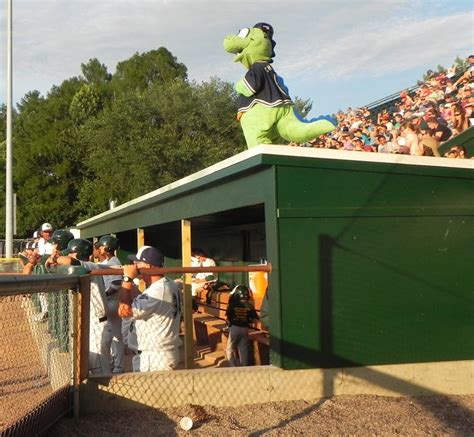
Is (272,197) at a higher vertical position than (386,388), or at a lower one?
higher

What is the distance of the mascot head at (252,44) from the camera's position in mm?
7555

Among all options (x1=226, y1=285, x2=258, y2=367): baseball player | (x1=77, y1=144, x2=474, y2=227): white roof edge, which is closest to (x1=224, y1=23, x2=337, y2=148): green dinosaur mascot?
(x1=77, y1=144, x2=474, y2=227): white roof edge

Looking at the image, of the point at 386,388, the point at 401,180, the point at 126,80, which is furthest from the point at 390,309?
the point at 126,80

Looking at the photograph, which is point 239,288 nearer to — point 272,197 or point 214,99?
point 272,197

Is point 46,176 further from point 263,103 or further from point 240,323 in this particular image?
point 240,323

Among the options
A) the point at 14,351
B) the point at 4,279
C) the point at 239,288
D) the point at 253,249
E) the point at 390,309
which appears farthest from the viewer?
the point at 253,249

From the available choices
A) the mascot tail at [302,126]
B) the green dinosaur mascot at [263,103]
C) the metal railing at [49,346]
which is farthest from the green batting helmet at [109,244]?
the mascot tail at [302,126]

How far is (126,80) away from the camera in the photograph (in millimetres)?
49969

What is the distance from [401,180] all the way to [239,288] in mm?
2435

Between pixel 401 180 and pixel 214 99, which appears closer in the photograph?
pixel 401 180

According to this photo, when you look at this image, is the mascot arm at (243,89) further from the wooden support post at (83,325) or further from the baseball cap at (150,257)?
the wooden support post at (83,325)

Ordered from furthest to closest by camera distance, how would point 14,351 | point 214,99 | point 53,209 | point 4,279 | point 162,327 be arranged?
point 53,209 → point 214,99 → point 14,351 → point 162,327 → point 4,279

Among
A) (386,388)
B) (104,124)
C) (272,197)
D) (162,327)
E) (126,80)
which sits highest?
(126,80)

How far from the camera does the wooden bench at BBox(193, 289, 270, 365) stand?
746 cm
